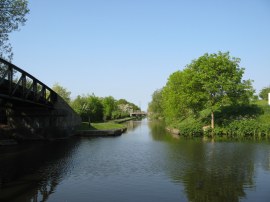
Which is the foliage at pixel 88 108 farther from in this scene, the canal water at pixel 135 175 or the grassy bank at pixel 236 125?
the canal water at pixel 135 175

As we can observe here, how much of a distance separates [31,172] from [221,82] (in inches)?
1436

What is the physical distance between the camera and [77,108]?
73438 mm

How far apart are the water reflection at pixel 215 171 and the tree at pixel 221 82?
716 inches

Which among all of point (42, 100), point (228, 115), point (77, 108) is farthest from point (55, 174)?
point (77, 108)

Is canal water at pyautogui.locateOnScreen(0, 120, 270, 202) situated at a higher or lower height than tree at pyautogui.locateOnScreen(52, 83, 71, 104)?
lower

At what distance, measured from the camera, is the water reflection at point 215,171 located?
1712cm

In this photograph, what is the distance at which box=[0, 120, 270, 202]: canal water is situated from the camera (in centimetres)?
1666

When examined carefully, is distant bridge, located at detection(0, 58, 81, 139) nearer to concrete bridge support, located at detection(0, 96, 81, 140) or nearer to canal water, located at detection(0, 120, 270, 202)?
concrete bridge support, located at detection(0, 96, 81, 140)

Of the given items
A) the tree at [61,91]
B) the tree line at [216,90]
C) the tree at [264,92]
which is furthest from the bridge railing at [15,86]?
the tree at [264,92]

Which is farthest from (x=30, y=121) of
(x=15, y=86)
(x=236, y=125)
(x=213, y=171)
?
(x=236, y=125)

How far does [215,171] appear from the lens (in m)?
22.4

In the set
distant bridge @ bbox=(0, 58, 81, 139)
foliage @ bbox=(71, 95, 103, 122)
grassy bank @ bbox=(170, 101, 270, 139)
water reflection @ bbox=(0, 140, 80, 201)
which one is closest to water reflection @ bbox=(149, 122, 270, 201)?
water reflection @ bbox=(0, 140, 80, 201)

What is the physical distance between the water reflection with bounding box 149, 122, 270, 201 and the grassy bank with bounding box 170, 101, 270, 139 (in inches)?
660

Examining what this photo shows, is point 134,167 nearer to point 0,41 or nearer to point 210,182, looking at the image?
point 210,182
